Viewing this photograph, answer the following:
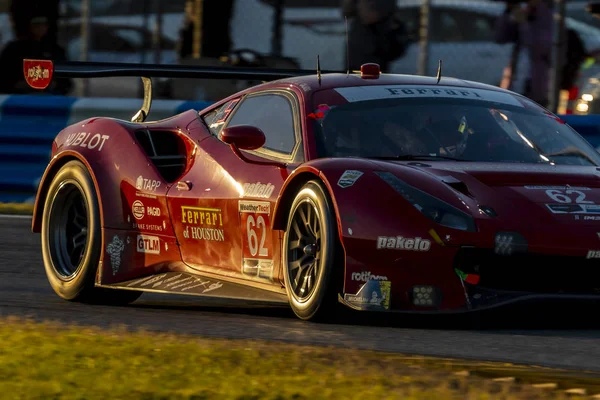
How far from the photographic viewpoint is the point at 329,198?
5.72m

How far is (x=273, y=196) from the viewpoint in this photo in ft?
20.3

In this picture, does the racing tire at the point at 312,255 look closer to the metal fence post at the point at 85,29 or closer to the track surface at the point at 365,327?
the track surface at the point at 365,327

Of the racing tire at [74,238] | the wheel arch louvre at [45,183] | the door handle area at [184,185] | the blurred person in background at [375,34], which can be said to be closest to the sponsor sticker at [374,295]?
the door handle area at [184,185]

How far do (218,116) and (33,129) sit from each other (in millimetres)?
4729

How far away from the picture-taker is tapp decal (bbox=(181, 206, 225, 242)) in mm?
6605

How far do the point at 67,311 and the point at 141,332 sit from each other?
1.37m

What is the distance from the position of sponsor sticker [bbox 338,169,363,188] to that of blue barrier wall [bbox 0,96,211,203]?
5969 millimetres

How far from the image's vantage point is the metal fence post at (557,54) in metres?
10.9

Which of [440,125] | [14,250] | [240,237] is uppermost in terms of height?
[440,125]

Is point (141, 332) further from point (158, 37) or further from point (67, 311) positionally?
point (158, 37)

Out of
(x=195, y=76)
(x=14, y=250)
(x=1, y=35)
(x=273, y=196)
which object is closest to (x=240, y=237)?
(x=273, y=196)

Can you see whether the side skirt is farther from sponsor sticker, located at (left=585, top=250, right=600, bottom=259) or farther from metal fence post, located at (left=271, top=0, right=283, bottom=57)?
metal fence post, located at (left=271, top=0, right=283, bottom=57)

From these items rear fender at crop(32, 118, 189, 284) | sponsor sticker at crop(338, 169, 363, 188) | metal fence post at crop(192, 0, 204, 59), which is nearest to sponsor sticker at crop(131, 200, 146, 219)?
rear fender at crop(32, 118, 189, 284)

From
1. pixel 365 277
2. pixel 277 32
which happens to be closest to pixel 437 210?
pixel 365 277
